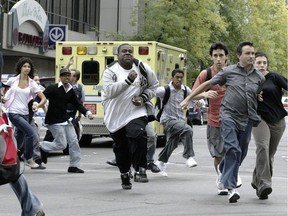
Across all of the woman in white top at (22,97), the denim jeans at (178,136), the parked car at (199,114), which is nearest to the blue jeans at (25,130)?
the woman in white top at (22,97)

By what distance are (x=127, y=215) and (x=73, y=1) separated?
33734 millimetres

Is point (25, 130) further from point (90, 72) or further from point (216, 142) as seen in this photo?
point (90, 72)

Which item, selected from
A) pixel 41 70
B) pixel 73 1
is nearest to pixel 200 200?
pixel 41 70

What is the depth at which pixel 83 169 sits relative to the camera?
45.1 feet

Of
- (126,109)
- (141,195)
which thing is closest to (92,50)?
(126,109)

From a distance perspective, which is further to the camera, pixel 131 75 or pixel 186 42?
pixel 186 42

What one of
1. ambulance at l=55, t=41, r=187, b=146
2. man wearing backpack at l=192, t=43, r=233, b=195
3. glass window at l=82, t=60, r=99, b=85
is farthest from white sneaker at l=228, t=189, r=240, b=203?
glass window at l=82, t=60, r=99, b=85

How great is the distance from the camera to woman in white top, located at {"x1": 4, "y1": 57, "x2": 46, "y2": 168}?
42.6ft

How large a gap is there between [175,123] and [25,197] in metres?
6.14

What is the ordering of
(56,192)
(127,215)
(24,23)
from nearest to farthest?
(127,215), (56,192), (24,23)

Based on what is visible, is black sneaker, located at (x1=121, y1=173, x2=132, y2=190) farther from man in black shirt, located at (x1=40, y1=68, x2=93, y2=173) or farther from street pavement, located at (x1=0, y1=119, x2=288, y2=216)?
man in black shirt, located at (x1=40, y1=68, x2=93, y2=173)

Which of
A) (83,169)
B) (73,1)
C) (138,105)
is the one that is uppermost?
(73,1)

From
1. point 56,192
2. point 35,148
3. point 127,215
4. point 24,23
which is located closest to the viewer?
point 127,215

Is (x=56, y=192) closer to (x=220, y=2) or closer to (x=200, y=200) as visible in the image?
(x=200, y=200)
